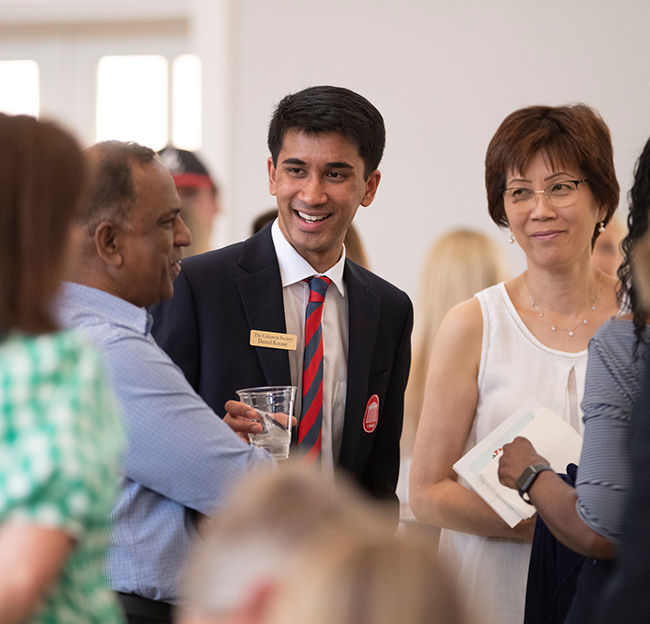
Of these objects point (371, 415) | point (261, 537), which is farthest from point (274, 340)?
point (261, 537)

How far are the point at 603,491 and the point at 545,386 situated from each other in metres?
0.96

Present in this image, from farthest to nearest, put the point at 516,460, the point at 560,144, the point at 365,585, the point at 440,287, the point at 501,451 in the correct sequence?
1. the point at 440,287
2. the point at 560,144
3. the point at 501,451
4. the point at 516,460
5. the point at 365,585

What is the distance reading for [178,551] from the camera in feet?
4.85

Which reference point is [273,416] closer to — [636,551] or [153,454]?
[153,454]

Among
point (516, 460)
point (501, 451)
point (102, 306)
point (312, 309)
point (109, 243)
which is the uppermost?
point (109, 243)

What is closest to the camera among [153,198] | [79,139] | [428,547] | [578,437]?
[428,547]

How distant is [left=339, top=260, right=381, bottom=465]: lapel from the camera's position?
2139 millimetres

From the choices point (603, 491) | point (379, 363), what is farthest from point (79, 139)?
point (379, 363)

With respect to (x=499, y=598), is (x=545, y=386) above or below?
above

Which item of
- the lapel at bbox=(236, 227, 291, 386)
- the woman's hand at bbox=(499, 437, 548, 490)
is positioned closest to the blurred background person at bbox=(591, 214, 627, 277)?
the lapel at bbox=(236, 227, 291, 386)

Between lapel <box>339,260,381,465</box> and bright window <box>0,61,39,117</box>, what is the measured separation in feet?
13.9

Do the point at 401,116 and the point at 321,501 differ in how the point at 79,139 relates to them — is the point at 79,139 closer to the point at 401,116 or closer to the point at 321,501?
the point at 321,501

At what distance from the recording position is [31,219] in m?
0.96

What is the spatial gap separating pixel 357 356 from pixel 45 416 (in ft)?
4.40
